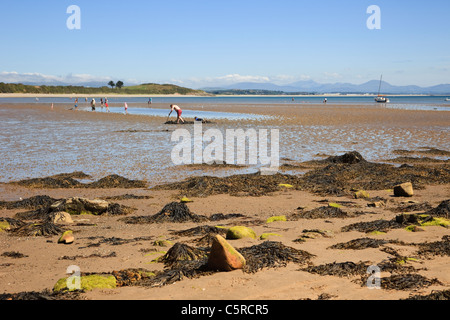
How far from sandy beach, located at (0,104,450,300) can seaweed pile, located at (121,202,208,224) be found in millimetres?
157

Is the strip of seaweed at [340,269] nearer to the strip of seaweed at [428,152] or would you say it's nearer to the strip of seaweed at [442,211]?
the strip of seaweed at [442,211]

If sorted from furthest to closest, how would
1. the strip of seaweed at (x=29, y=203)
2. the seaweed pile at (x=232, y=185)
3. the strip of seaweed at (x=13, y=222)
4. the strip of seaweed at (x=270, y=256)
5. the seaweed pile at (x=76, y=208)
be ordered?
1. the seaweed pile at (x=232, y=185)
2. the strip of seaweed at (x=29, y=203)
3. the seaweed pile at (x=76, y=208)
4. the strip of seaweed at (x=13, y=222)
5. the strip of seaweed at (x=270, y=256)

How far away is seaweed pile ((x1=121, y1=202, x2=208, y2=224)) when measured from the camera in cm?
895

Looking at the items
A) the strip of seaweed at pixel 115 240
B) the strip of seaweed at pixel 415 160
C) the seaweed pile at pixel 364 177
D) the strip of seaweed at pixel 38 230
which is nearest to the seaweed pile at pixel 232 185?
the seaweed pile at pixel 364 177

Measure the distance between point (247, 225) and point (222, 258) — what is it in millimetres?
2724

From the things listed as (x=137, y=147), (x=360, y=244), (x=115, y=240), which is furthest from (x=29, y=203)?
(x=137, y=147)

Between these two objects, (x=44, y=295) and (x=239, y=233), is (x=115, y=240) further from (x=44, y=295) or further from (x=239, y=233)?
(x=44, y=295)

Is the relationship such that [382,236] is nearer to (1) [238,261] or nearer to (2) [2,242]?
(1) [238,261]

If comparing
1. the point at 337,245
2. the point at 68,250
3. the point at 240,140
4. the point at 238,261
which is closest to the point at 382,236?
the point at 337,245

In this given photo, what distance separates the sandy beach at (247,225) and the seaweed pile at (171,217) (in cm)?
16

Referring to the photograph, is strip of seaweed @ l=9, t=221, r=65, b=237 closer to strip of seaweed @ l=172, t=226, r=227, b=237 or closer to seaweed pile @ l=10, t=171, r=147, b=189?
strip of seaweed @ l=172, t=226, r=227, b=237

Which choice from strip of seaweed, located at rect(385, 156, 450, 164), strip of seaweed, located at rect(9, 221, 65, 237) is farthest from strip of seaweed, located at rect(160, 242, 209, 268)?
strip of seaweed, located at rect(385, 156, 450, 164)

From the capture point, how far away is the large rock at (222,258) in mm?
5926

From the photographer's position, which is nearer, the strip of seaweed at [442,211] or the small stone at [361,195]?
the strip of seaweed at [442,211]
